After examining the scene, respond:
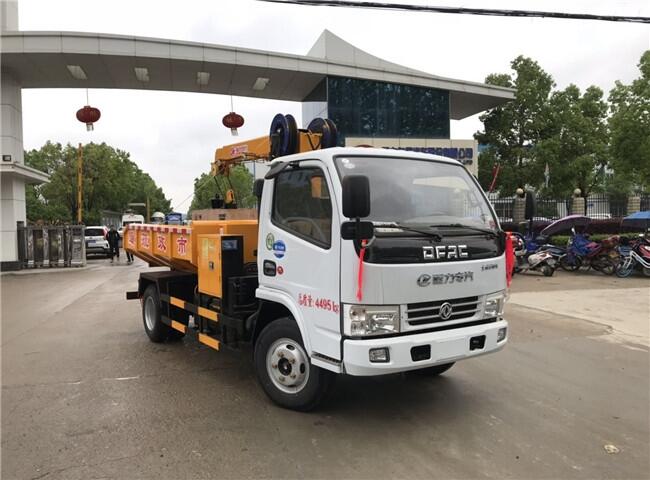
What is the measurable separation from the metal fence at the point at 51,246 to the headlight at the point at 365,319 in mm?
18662

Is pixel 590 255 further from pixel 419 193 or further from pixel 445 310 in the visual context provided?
pixel 445 310

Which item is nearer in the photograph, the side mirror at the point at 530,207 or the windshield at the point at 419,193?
the windshield at the point at 419,193

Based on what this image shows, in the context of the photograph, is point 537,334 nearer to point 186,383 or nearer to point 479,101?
point 186,383

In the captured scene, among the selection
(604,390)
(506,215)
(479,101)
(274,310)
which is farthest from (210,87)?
(604,390)

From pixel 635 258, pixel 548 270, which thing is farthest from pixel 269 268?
pixel 635 258

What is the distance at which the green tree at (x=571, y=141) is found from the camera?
23859 millimetres

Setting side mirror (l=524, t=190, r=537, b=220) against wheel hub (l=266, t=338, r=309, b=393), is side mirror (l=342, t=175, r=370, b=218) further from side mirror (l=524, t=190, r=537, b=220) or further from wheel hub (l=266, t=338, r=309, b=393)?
side mirror (l=524, t=190, r=537, b=220)

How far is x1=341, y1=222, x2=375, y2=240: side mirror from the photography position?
3.51 m

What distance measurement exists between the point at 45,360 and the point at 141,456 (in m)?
3.34

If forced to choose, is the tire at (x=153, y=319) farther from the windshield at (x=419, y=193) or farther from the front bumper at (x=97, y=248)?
the front bumper at (x=97, y=248)

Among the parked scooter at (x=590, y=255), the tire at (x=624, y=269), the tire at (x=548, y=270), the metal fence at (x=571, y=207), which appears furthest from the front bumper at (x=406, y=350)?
the metal fence at (x=571, y=207)

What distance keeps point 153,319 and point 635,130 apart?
21179 millimetres

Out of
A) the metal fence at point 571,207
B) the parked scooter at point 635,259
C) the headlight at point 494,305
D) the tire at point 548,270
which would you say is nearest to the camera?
the headlight at point 494,305

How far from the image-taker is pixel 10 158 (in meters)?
16.9
